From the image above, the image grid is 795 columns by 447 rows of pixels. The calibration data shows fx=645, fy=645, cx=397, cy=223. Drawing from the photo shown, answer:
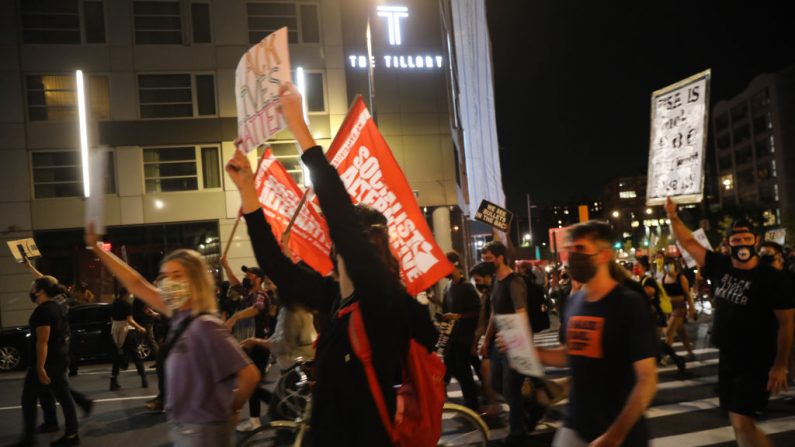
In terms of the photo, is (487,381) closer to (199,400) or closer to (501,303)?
(501,303)

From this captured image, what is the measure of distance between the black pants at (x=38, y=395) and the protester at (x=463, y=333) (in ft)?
15.2

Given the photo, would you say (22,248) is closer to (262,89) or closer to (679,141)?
(262,89)

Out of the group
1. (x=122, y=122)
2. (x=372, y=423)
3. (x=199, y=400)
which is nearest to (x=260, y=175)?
(x=199, y=400)

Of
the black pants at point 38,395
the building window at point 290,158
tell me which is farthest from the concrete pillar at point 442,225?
the black pants at point 38,395

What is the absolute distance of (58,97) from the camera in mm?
24141

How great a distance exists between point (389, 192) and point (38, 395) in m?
5.09

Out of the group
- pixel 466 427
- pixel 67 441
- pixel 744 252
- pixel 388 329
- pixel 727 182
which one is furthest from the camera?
pixel 727 182

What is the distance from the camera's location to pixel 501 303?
690 centimetres

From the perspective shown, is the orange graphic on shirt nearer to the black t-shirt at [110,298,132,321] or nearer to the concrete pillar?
the black t-shirt at [110,298,132,321]

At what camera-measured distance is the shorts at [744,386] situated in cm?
481

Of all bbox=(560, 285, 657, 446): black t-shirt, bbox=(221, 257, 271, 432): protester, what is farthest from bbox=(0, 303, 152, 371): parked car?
bbox=(560, 285, 657, 446): black t-shirt

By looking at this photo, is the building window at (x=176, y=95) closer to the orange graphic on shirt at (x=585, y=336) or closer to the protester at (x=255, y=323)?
the protester at (x=255, y=323)

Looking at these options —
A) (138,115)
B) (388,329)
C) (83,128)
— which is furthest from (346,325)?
(138,115)

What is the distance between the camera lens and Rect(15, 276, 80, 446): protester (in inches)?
292
